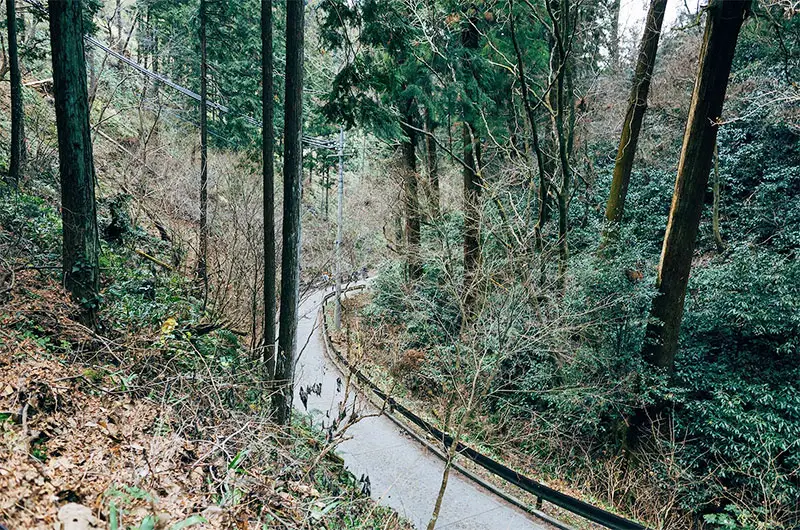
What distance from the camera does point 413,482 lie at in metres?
9.48

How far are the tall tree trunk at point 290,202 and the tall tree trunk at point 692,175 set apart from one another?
759 centimetres

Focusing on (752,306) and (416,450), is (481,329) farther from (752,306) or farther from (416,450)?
Result: (752,306)

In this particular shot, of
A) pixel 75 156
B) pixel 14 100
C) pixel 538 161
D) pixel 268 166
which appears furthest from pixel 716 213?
pixel 14 100

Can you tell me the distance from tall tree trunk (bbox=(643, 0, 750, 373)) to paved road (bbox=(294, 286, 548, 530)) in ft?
15.2

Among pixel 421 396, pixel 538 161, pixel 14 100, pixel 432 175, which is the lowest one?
pixel 421 396

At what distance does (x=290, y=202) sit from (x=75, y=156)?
332 centimetres

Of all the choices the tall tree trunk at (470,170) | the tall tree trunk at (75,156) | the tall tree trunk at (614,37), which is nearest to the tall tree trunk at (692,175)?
the tall tree trunk at (470,170)

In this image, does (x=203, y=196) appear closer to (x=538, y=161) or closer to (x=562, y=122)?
(x=538, y=161)

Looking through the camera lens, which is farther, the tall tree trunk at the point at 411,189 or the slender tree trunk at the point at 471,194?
the tall tree trunk at the point at 411,189

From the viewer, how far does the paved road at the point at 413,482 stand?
823 centimetres

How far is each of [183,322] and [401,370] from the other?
27.0ft

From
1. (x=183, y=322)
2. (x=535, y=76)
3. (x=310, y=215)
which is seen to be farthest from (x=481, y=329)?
(x=310, y=215)

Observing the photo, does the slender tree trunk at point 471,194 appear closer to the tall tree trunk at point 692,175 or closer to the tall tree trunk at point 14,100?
the tall tree trunk at point 692,175

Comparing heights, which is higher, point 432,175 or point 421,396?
point 432,175
